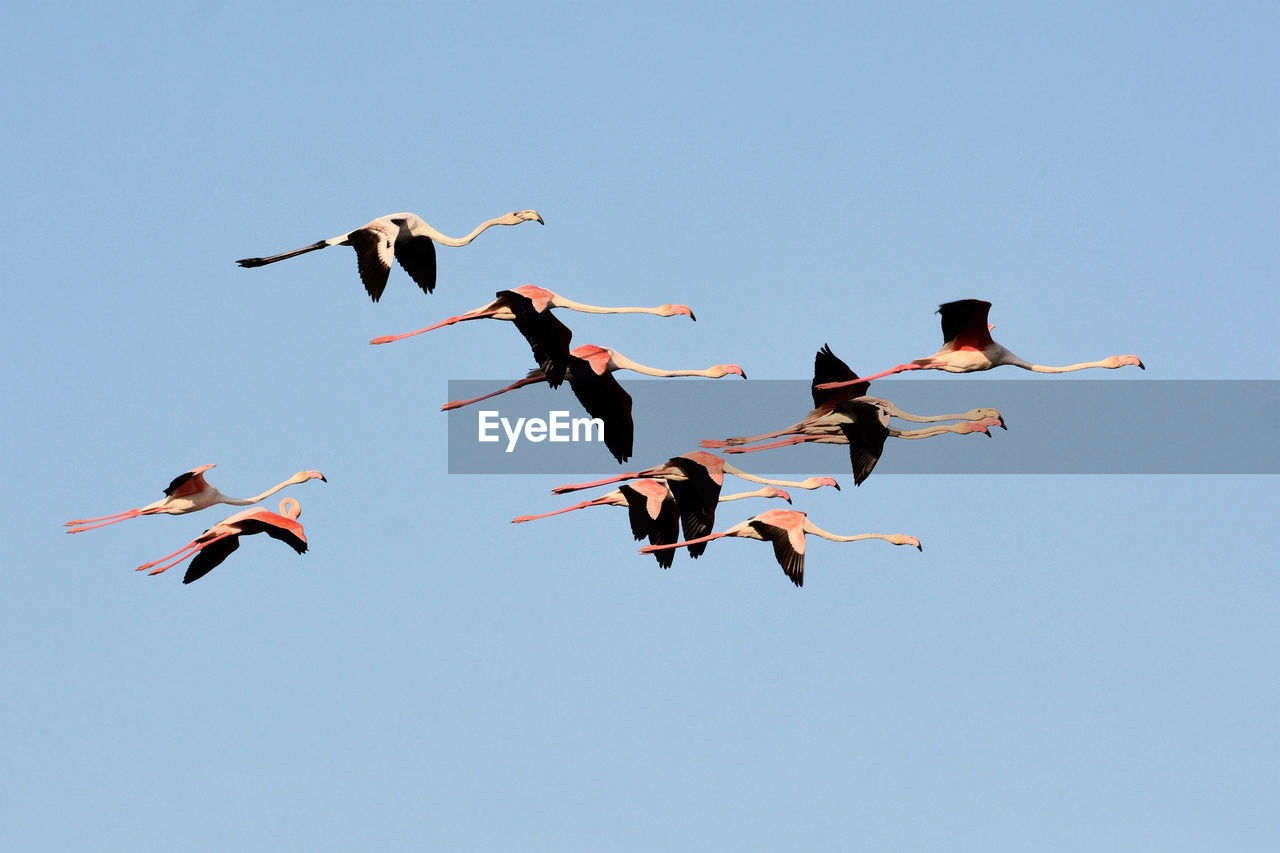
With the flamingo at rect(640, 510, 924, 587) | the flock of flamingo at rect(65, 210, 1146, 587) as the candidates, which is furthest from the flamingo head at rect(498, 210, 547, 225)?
the flamingo at rect(640, 510, 924, 587)

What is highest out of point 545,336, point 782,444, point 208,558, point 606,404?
point 545,336

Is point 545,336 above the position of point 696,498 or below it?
above

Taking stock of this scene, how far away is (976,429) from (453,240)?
9.67 meters

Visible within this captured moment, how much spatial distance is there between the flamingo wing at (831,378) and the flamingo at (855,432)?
164mm

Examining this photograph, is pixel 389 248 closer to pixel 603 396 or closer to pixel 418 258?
pixel 418 258

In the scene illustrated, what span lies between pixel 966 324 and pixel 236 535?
1212 cm

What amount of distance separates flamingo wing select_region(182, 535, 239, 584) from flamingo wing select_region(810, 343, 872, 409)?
994 cm

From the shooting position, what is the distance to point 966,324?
44.8 metres

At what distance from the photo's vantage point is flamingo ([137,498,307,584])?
43.1 m

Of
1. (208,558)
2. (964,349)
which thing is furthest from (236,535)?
(964,349)

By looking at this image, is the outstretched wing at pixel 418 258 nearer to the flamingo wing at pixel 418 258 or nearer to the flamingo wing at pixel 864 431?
the flamingo wing at pixel 418 258

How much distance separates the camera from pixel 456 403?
155 ft

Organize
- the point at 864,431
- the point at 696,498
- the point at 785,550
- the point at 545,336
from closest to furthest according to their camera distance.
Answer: the point at 545,336 → the point at 785,550 → the point at 696,498 → the point at 864,431

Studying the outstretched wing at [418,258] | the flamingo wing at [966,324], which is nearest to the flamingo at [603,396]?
the outstretched wing at [418,258]
